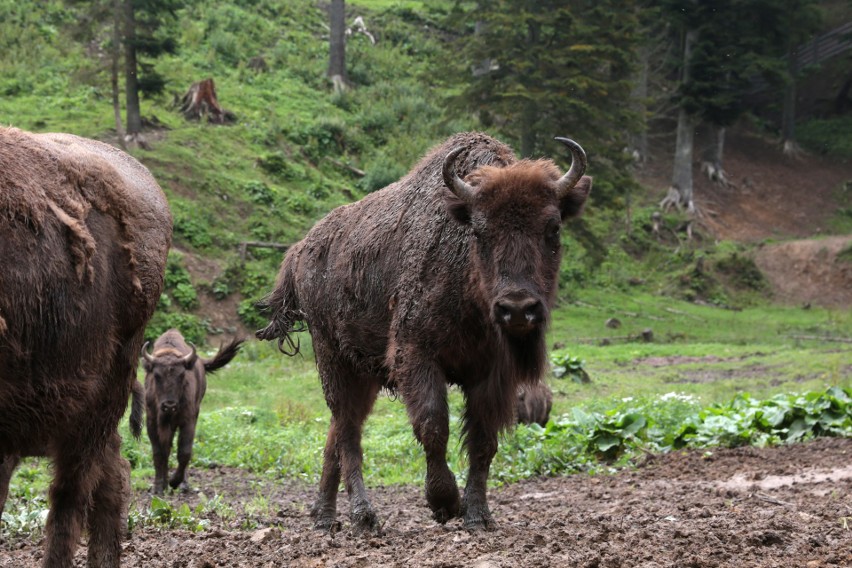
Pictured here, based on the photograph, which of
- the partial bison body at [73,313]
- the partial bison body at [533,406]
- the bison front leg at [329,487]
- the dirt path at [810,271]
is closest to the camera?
the partial bison body at [73,313]

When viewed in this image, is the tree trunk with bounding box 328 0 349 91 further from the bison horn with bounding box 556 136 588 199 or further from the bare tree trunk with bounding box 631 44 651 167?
the bison horn with bounding box 556 136 588 199

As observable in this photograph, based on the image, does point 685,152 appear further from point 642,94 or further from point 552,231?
point 552,231

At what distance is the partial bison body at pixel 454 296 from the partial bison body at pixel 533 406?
17.1ft

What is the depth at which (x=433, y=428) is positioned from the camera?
7.03 m

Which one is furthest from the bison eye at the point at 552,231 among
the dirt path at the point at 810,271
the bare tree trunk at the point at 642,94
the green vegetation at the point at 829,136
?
the green vegetation at the point at 829,136

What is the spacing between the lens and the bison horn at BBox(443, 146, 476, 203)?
7.04 meters

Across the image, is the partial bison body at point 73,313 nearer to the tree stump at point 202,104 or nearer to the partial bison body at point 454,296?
the partial bison body at point 454,296

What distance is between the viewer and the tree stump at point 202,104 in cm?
3088

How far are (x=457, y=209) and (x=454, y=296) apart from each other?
0.62 meters

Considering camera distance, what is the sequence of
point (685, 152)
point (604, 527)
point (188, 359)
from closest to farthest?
point (604, 527), point (188, 359), point (685, 152)

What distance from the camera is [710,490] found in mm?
8070

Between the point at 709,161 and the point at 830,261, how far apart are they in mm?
8811

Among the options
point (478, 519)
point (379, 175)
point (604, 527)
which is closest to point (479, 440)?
point (478, 519)

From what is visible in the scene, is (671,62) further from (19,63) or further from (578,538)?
(578,538)
